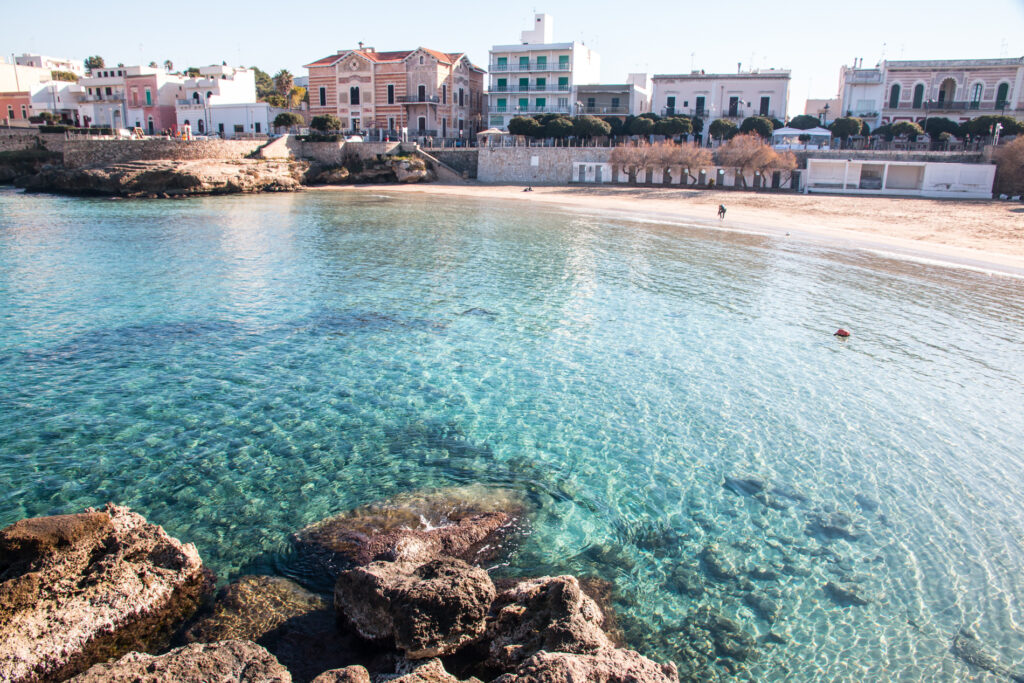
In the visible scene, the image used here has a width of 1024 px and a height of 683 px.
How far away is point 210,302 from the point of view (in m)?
18.5

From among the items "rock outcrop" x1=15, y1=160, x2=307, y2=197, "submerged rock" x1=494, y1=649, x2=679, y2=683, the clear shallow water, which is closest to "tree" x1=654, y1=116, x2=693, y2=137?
"rock outcrop" x1=15, y1=160, x2=307, y2=197

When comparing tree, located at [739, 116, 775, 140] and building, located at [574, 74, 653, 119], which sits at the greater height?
building, located at [574, 74, 653, 119]

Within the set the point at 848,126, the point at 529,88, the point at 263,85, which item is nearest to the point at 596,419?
the point at 848,126

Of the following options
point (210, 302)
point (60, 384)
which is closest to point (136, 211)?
point (210, 302)

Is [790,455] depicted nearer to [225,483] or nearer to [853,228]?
[225,483]

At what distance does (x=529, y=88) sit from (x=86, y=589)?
202 feet

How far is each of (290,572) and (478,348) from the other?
8.39 metres

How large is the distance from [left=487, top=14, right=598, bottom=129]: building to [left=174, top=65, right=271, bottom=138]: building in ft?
71.6

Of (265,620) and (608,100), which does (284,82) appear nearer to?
(608,100)

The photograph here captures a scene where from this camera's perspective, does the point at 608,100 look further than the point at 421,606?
Yes

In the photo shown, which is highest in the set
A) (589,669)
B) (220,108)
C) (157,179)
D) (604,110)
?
(604,110)

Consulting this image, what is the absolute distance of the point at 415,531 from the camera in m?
7.92

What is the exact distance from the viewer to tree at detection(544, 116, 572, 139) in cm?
5316

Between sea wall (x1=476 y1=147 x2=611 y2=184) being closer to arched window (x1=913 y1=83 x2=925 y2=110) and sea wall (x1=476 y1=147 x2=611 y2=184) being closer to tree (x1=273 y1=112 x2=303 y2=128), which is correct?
tree (x1=273 y1=112 x2=303 y2=128)
